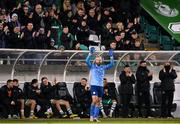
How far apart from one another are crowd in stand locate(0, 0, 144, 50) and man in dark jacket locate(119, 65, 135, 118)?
66.5 inches

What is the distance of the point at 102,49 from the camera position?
25969 mm

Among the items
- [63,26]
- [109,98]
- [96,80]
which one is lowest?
[109,98]

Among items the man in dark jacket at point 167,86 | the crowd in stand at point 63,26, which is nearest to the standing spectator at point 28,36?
the crowd in stand at point 63,26

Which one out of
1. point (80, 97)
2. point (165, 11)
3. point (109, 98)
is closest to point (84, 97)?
point (80, 97)

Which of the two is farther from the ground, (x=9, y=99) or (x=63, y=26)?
(x=63, y=26)

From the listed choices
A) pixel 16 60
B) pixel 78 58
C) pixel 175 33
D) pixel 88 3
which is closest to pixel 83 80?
pixel 78 58

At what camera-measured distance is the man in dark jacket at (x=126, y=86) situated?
2522cm

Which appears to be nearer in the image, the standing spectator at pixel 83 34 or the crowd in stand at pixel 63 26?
the crowd in stand at pixel 63 26

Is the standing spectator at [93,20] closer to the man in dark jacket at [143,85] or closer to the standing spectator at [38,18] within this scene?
the standing spectator at [38,18]

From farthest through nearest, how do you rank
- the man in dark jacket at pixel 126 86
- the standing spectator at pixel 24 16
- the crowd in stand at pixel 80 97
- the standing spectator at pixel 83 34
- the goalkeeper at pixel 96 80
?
the standing spectator at pixel 83 34, the standing spectator at pixel 24 16, the man in dark jacket at pixel 126 86, the crowd in stand at pixel 80 97, the goalkeeper at pixel 96 80

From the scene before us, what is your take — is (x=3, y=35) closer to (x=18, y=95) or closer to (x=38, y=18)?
(x=38, y=18)

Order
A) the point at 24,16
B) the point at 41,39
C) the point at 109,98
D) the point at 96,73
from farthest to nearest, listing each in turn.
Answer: the point at 24,16 < the point at 41,39 < the point at 109,98 < the point at 96,73

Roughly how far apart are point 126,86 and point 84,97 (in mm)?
1594

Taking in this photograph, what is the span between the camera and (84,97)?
2536 centimetres
